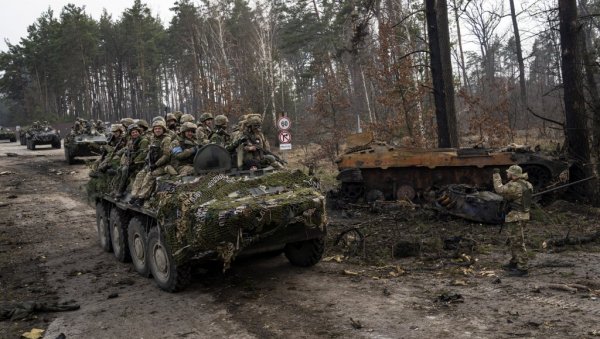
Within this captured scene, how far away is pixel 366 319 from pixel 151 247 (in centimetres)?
334

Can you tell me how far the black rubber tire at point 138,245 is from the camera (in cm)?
809

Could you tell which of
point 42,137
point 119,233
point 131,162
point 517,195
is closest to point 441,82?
point 517,195

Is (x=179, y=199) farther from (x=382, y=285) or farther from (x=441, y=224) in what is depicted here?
(x=441, y=224)

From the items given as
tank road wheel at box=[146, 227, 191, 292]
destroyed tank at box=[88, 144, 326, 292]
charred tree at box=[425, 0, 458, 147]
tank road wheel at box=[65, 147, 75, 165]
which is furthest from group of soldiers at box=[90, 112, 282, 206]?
tank road wheel at box=[65, 147, 75, 165]

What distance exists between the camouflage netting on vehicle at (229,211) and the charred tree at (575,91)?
25.5 feet

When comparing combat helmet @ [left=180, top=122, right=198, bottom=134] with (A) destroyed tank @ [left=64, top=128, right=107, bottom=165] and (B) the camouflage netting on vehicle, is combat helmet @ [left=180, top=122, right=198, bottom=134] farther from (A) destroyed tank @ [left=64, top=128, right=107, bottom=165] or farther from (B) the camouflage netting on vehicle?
(A) destroyed tank @ [left=64, top=128, right=107, bottom=165]

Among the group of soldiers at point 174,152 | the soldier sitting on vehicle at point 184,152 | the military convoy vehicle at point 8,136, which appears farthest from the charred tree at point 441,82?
the military convoy vehicle at point 8,136

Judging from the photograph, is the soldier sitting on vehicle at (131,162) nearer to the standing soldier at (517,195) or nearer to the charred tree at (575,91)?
the standing soldier at (517,195)

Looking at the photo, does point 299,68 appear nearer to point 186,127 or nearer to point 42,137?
point 42,137

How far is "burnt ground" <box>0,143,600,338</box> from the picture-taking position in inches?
222

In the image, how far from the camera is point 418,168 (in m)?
13.6

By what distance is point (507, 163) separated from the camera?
12766mm

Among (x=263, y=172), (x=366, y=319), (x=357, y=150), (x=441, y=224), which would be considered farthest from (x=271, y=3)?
(x=366, y=319)

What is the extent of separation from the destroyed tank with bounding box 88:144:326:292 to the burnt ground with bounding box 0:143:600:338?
369mm
